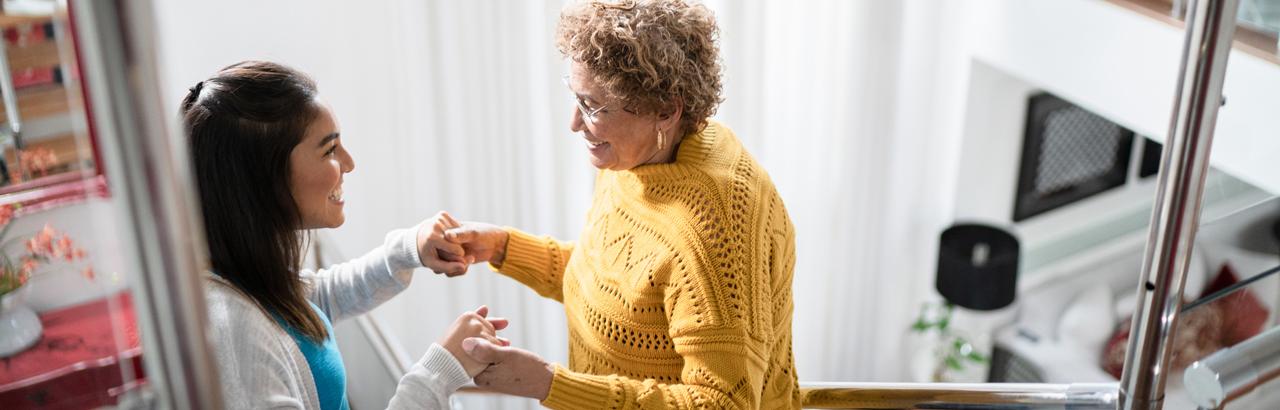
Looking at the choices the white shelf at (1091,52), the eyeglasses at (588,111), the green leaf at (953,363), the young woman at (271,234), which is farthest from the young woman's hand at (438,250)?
the green leaf at (953,363)

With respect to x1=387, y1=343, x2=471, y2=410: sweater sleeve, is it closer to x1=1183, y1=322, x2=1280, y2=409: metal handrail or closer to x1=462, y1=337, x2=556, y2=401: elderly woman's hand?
x1=462, y1=337, x2=556, y2=401: elderly woman's hand

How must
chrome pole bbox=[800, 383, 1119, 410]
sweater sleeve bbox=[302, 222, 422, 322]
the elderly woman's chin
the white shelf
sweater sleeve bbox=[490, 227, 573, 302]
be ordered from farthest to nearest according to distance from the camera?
the white shelf < sweater sleeve bbox=[490, 227, 573, 302] < sweater sleeve bbox=[302, 222, 422, 322] < the elderly woman's chin < chrome pole bbox=[800, 383, 1119, 410]

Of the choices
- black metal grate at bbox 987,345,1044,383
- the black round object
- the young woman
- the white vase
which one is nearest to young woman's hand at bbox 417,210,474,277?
the young woman

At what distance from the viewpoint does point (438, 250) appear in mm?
2004

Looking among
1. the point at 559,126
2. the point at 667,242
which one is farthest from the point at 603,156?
the point at 559,126

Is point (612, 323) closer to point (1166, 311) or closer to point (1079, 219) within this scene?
point (1166, 311)

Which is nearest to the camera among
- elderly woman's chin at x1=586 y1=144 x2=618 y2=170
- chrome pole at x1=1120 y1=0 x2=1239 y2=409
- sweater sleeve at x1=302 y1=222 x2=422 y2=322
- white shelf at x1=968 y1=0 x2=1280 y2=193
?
chrome pole at x1=1120 y1=0 x2=1239 y2=409

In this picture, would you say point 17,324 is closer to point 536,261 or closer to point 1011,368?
point 536,261

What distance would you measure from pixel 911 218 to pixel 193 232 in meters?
4.96

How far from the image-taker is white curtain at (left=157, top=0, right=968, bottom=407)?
365 cm

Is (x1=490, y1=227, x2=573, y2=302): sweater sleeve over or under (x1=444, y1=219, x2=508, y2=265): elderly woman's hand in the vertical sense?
under

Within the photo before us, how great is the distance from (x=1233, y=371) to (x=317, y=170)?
1258mm

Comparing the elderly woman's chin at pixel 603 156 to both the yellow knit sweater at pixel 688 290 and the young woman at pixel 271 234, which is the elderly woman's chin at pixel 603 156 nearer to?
the yellow knit sweater at pixel 688 290

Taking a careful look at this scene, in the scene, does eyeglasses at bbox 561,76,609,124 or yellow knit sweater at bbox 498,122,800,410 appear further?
eyeglasses at bbox 561,76,609,124
